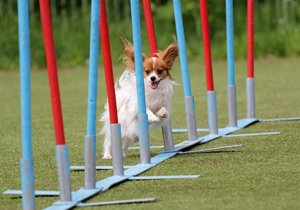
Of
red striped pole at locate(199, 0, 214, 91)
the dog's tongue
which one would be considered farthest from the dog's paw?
red striped pole at locate(199, 0, 214, 91)

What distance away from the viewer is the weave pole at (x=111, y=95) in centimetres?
637

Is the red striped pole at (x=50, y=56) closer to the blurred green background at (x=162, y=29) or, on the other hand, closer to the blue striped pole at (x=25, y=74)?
the blue striped pole at (x=25, y=74)

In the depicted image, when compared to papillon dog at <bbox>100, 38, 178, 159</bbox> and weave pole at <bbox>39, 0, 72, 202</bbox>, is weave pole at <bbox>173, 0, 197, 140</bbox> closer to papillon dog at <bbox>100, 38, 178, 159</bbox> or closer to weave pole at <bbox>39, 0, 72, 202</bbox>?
papillon dog at <bbox>100, 38, 178, 159</bbox>

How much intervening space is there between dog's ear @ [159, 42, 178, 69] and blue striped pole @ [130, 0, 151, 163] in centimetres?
97

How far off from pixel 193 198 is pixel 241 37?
49.8 ft

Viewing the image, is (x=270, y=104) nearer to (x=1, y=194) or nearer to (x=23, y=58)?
(x=1, y=194)

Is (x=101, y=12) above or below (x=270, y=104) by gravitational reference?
above

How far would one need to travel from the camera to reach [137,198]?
5.60 metres

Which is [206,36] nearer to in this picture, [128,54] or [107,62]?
A: [128,54]

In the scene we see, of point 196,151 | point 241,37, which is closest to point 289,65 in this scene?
point 241,37

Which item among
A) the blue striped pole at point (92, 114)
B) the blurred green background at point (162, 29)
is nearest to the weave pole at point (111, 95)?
the blue striped pole at point (92, 114)

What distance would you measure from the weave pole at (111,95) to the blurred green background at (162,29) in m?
13.2

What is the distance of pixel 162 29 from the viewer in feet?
69.3

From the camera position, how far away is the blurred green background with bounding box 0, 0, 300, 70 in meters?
20.1
